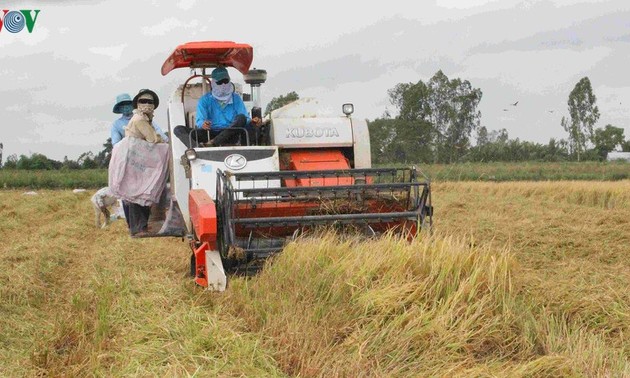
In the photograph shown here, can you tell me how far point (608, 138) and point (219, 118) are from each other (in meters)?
61.0

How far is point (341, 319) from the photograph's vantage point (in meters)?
4.90

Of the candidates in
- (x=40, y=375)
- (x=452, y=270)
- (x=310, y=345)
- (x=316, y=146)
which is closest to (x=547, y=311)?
(x=452, y=270)

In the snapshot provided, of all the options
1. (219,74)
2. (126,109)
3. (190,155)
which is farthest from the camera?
(126,109)

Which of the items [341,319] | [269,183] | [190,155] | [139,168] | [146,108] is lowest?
[341,319]

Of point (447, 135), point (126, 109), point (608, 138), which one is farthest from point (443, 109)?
point (126, 109)

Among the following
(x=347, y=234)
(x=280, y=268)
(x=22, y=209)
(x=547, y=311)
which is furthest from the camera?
(x=22, y=209)

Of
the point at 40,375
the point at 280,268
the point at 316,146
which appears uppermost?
the point at 316,146

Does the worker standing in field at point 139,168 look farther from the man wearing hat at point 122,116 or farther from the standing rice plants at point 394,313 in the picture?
the standing rice plants at point 394,313

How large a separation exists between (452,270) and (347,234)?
185 centimetres

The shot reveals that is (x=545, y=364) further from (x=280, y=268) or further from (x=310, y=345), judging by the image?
(x=280, y=268)

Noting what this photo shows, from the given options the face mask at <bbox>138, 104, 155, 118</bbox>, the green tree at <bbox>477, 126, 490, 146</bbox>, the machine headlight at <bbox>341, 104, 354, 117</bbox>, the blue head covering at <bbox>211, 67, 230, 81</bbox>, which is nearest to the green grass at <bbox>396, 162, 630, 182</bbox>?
the green tree at <bbox>477, 126, 490, 146</bbox>

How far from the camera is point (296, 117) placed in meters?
8.77

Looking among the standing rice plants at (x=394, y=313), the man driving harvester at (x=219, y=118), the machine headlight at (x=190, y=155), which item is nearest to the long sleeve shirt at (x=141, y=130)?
the man driving harvester at (x=219, y=118)

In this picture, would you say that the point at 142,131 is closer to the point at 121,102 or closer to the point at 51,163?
the point at 121,102
